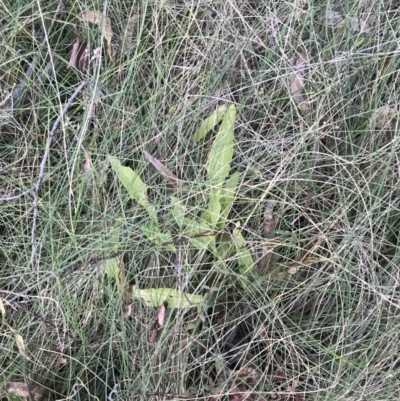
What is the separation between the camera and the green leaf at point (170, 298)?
1.14 metres

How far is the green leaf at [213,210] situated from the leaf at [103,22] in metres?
0.40

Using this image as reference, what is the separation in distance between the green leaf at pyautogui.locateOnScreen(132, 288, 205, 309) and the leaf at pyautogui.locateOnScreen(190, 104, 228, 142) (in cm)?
34

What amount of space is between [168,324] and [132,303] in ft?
0.30

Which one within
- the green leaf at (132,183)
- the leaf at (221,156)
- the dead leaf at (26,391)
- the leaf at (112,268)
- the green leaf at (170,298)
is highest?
the leaf at (221,156)

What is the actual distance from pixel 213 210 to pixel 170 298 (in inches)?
7.8

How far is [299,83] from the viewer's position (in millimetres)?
1277

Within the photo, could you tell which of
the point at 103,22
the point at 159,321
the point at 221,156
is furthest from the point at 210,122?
the point at 159,321

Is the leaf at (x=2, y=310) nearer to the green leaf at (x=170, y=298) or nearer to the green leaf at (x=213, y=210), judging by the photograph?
the green leaf at (x=170, y=298)

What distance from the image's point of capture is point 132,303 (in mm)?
1179

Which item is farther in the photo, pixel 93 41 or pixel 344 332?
pixel 93 41

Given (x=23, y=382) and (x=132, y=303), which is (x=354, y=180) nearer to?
(x=132, y=303)

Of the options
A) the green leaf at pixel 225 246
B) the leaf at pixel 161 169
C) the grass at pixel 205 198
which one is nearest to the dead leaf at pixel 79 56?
the grass at pixel 205 198

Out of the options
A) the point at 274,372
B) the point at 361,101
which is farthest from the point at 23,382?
the point at 361,101

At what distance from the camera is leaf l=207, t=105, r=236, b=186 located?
1.18 m
